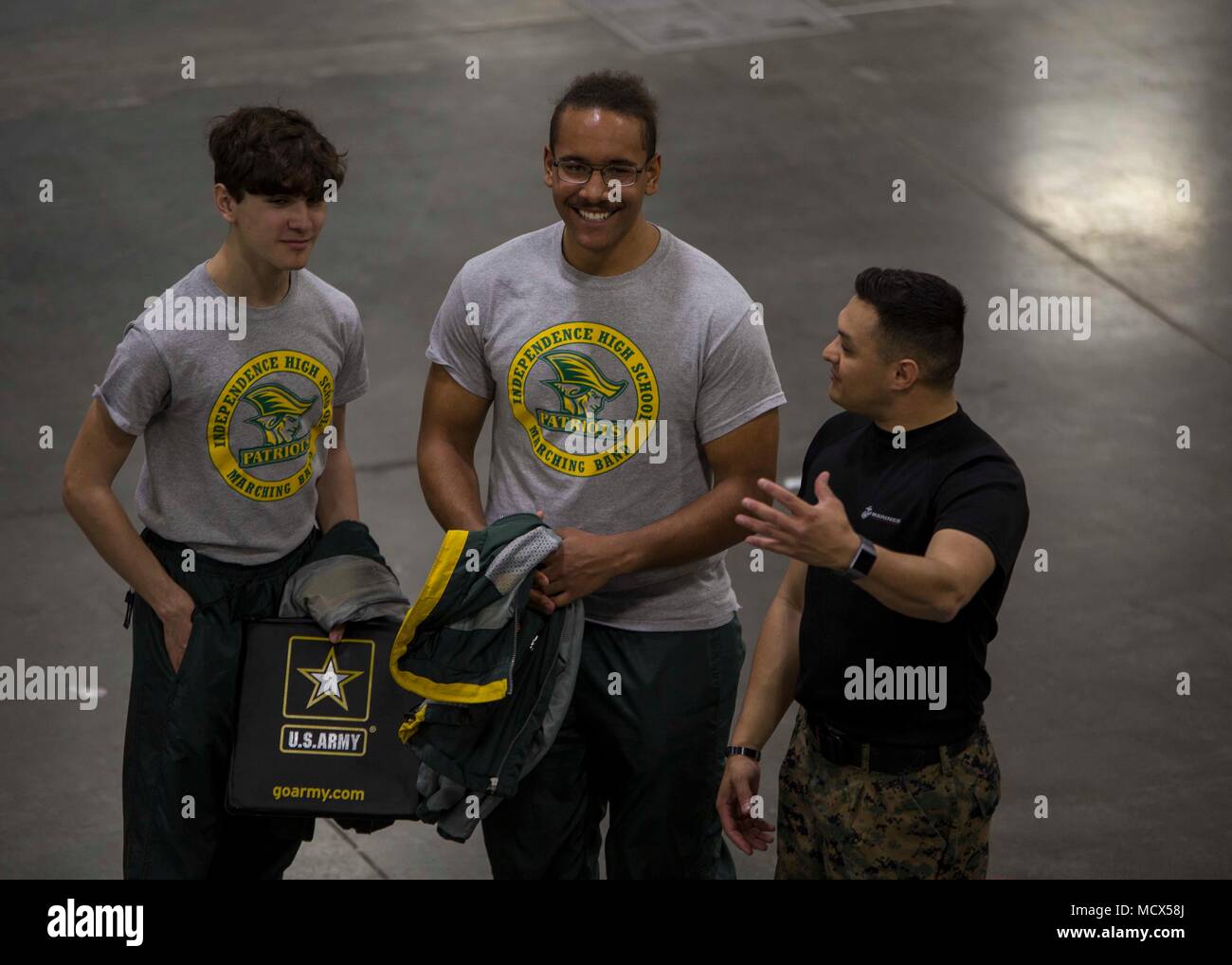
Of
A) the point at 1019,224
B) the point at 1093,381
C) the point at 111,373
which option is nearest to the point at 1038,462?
the point at 1093,381

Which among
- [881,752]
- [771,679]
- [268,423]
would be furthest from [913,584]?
[268,423]

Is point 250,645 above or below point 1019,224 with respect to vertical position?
below

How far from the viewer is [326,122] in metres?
9.92

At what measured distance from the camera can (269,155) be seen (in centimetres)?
355

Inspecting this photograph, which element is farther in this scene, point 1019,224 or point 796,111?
point 796,111

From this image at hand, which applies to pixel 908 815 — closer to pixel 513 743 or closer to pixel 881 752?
Result: pixel 881 752

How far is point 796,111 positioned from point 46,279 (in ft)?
14.8

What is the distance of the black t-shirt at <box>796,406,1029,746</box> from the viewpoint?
3.34 meters

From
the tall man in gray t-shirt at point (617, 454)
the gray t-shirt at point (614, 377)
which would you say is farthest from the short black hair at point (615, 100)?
the gray t-shirt at point (614, 377)

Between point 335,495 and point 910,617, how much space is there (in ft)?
4.65

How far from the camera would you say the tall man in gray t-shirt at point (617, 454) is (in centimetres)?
361

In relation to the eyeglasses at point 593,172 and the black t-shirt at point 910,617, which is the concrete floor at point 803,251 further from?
the eyeglasses at point 593,172

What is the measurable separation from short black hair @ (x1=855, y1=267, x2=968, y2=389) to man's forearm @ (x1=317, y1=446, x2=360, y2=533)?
133 cm
